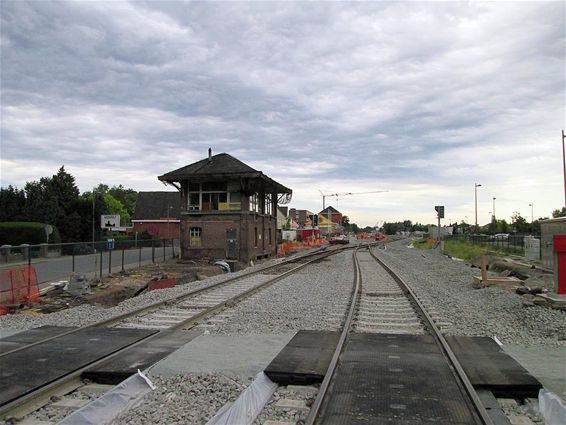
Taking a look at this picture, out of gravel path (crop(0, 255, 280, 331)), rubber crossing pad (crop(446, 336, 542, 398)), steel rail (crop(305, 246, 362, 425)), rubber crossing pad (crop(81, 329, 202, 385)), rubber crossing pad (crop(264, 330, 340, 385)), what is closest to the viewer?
steel rail (crop(305, 246, 362, 425))

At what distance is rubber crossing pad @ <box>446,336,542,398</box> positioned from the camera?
6000 mm

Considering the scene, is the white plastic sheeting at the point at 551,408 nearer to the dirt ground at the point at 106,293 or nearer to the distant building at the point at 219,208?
the dirt ground at the point at 106,293

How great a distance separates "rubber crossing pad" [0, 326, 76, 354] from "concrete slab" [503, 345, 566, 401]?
768cm

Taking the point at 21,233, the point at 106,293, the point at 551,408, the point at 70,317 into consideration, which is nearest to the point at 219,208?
the point at 21,233

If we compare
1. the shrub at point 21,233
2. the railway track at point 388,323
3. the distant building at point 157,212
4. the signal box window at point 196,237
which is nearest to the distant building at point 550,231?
the railway track at point 388,323

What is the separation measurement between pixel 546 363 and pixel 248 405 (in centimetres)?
434

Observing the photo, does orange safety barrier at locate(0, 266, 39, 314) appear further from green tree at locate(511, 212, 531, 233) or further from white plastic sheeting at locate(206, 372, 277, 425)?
green tree at locate(511, 212, 531, 233)

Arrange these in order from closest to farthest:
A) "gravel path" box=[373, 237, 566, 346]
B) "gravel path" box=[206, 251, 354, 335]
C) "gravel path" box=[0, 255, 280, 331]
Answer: "gravel path" box=[373, 237, 566, 346], "gravel path" box=[206, 251, 354, 335], "gravel path" box=[0, 255, 280, 331]

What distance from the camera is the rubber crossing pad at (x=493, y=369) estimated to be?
600cm

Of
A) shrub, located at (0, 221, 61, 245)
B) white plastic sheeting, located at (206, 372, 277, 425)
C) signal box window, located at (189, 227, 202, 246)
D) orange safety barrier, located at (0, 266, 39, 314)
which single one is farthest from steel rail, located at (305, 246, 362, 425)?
shrub, located at (0, 221, 61, 245)

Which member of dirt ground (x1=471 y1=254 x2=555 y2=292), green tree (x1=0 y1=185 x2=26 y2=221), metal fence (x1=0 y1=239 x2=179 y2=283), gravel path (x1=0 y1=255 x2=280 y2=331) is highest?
green tree (x1=0 y1=185 x2=26 y2=221)

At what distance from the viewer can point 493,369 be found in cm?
675

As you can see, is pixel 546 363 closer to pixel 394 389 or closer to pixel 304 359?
pixel 394 389

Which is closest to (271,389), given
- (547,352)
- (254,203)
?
(547,352)
